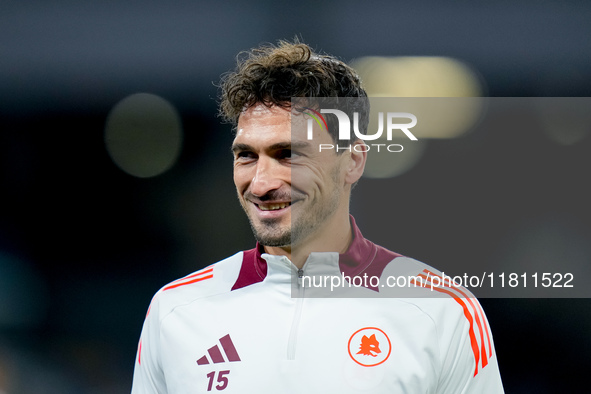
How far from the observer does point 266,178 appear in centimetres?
179

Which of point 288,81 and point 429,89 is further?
point 429,89

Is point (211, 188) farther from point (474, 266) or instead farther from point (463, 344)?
point (463, 344)

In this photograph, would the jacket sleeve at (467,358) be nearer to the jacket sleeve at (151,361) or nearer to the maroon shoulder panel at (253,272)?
the maroon shoulder panel at (253,272)

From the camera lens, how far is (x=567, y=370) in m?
4.04

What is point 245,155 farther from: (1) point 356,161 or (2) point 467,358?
(2) point 467,358

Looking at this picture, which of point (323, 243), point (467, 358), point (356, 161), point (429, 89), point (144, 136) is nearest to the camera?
point (467, 358)

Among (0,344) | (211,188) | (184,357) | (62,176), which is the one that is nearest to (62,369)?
(0,344)

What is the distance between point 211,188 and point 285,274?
2.37 meters

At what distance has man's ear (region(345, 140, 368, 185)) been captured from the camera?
6.46 ft

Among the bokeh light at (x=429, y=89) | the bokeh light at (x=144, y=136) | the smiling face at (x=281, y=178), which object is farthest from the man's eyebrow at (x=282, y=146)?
the bokeh light at (x=144, y=136)

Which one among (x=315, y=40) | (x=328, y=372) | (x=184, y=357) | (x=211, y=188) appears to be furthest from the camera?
(x=211, y=188)

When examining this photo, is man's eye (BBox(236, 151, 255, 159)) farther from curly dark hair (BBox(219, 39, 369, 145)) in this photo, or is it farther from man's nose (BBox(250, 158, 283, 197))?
curly dark hair (BBox(219, 39, 369, 145))

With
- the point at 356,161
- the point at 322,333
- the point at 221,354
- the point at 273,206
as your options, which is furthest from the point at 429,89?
the point at 221,354

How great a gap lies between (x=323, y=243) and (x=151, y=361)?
697 millimetres
